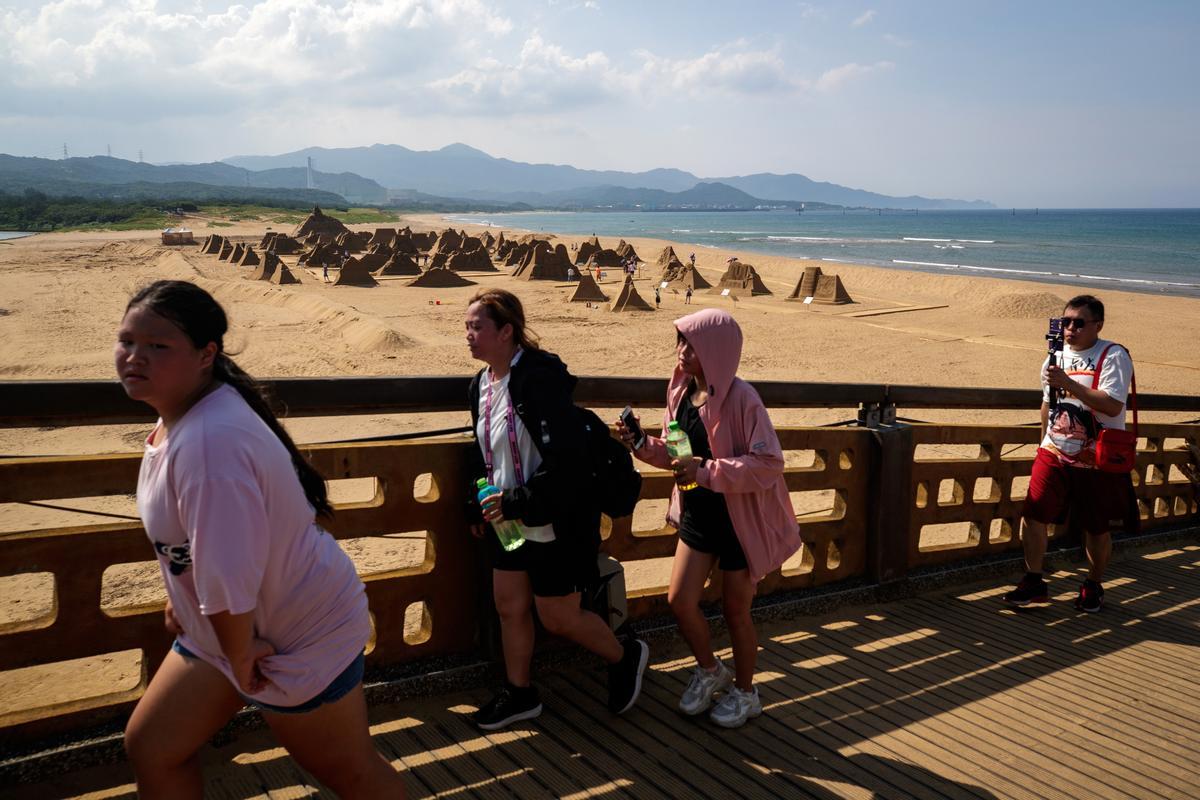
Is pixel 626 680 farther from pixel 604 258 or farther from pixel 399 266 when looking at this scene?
pixel 604 258

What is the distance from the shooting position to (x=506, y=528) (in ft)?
9.90

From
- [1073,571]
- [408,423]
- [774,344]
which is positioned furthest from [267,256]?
[1073,571]

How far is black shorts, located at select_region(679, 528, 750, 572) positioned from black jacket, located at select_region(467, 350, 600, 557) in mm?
543

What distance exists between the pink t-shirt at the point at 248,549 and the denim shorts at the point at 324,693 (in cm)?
2

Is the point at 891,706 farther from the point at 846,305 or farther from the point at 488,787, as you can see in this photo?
the point at 846,305

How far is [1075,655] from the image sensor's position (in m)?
4.20

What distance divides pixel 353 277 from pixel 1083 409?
2986cm

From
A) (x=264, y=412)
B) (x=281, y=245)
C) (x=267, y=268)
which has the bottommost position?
(x=264, y=412)

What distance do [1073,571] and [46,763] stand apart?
5.41 meters

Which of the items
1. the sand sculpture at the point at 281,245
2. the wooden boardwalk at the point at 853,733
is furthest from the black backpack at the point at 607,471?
the sand sculpture at the point at 281,245

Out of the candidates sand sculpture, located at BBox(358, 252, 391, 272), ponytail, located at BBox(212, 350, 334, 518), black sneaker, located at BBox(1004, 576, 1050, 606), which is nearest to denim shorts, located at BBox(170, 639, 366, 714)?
ponytail, located at BBox(212, 350, 334, 518)

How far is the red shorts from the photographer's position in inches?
185

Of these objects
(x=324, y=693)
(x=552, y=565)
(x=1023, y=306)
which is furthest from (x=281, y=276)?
(x=324, y=693)

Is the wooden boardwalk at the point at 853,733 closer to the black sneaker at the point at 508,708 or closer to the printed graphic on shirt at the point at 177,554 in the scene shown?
the black sneaker at the point at 508,708
